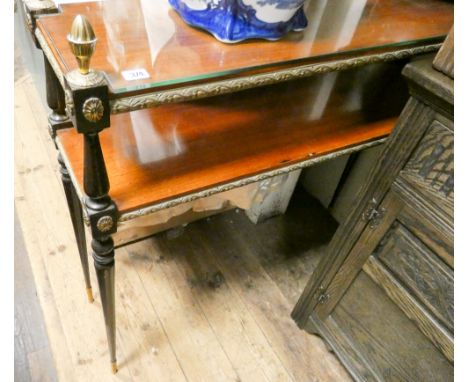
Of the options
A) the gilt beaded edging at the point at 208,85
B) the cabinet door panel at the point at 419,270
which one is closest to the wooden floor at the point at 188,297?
the cabinet door panel at the point at 419,270

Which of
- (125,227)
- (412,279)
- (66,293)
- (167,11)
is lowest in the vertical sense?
(66,293)

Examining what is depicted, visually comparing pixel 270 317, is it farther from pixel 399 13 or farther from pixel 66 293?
pixel 399 13

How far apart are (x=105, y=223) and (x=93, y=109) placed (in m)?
0.21

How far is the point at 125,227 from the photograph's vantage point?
1.21 meters

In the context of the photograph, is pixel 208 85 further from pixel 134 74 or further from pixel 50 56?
→ pixel 50 56

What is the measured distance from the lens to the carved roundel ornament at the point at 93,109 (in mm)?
512

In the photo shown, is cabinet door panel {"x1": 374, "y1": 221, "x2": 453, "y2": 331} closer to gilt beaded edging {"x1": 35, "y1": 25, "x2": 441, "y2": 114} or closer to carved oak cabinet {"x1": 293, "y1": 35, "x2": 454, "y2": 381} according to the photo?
carved oak cabinet {"x1": 293, "y1": 35, "x2": 454, "y2": 381}

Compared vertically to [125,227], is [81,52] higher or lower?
higher

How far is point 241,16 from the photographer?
0.64 meters

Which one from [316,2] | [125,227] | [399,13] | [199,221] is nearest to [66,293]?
[125,227]

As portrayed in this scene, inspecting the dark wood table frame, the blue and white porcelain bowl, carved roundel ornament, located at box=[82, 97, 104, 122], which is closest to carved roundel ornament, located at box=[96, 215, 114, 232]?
the dark wood table frame

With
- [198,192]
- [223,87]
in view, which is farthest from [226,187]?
[223,87]

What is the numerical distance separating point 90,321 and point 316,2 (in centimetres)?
98

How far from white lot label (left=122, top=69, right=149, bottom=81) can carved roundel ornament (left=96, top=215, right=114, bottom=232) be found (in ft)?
0.75
